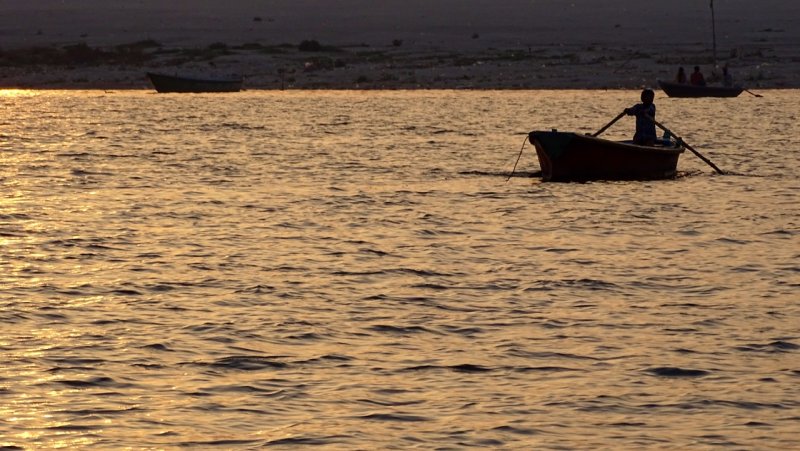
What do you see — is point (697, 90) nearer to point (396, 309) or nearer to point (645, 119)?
point (645, 119)

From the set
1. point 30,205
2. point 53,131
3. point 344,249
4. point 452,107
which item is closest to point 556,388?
point 344,249

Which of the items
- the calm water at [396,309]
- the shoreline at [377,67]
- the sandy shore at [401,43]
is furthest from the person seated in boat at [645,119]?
the sandy shore at [401,43]

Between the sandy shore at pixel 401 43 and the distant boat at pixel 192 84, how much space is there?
12.2 feet

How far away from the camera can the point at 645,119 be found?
29.9 m

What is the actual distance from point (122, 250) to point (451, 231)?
4593 mm

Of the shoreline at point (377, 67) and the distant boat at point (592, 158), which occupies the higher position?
the distant boat at point (592, 158)

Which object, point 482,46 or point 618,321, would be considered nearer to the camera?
point 618,321

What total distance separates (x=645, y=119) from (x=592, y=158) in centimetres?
136

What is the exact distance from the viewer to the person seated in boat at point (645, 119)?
2953cm

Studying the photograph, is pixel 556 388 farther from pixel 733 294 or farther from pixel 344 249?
pixel 344 249

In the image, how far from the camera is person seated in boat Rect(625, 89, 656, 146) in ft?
96.9

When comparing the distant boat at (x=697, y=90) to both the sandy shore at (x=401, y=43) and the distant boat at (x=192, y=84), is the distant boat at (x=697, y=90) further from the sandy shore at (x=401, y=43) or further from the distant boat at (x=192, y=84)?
the distant boat at (x=192, y=84)

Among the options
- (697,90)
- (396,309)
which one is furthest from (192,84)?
(396,309)

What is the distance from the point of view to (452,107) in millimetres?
66000
